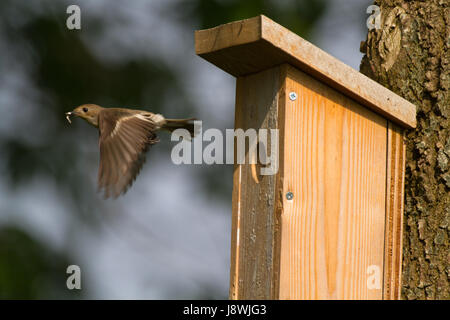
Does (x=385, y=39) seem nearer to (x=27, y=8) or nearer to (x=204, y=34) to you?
(x=204, y=34)

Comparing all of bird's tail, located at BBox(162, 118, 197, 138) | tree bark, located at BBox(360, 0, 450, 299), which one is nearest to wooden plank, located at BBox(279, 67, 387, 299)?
tree bark, located at BBox(360, 0, 450, 299)

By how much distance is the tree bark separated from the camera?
3072 millimetres

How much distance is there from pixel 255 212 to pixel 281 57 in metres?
0.59

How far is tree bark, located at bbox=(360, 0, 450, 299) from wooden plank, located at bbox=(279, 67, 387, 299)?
6.4 inches

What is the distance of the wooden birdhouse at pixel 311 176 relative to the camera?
2.79 metres

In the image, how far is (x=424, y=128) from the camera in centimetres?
314

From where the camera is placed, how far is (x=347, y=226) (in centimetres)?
289

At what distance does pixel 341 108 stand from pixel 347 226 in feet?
1.50

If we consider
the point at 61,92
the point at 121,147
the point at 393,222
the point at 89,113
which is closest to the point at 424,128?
the point at 393,222

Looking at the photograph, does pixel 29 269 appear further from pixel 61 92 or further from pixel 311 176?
pixel 311 176

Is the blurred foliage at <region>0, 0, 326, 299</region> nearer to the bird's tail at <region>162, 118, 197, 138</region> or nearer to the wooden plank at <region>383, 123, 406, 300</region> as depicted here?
the bird's tail at <region>162, 118, 197, 138</region>

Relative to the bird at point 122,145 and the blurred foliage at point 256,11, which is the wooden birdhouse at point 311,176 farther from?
the blurred foliage at point 256,11
